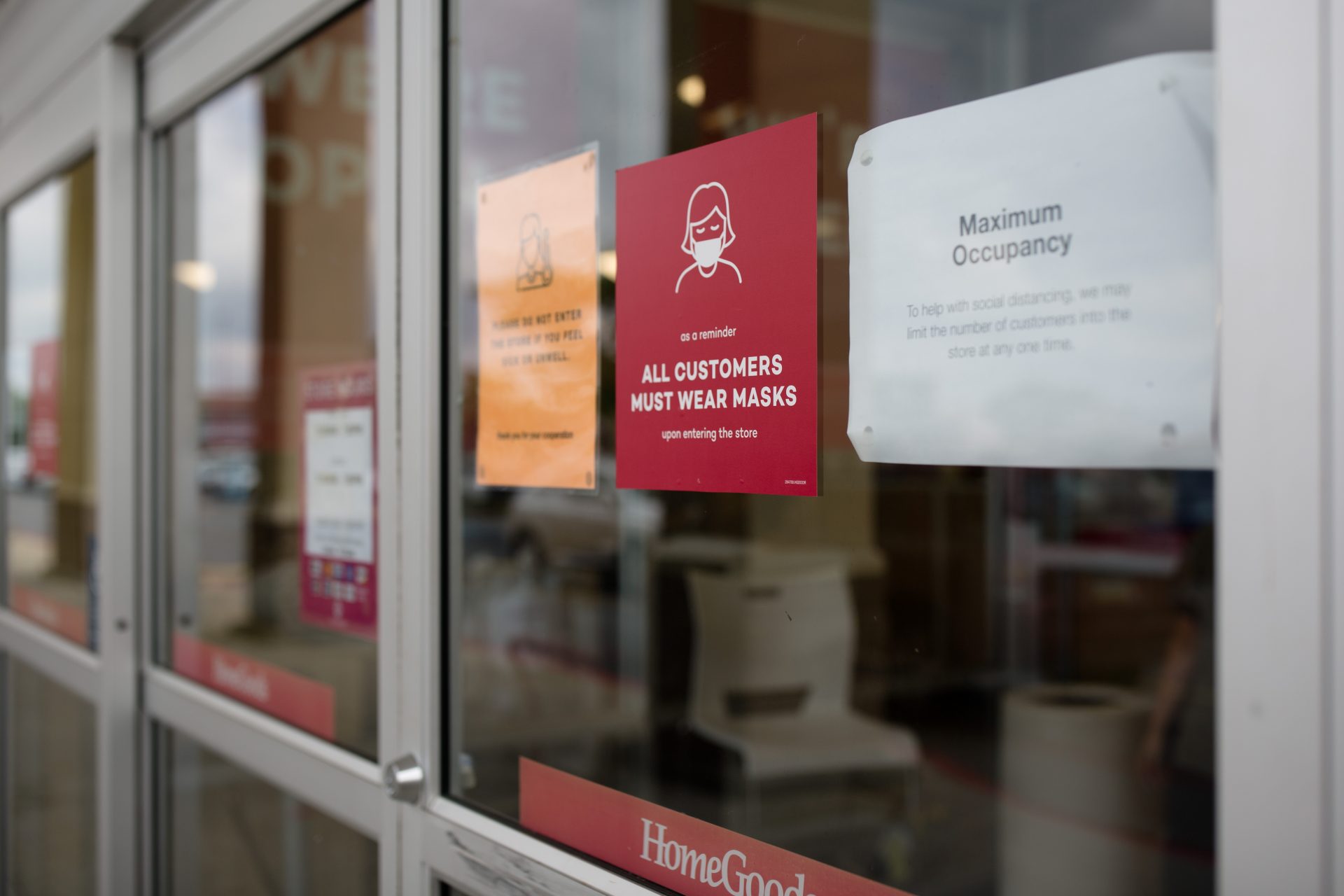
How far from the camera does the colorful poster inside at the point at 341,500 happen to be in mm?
1329

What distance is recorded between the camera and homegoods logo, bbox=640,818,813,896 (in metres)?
0.82

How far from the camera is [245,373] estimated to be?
2.67 meters

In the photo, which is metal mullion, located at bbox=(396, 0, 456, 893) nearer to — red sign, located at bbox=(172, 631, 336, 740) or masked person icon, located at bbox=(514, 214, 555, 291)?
masked person icon, located at bbox=(514, 214, 555, 291)

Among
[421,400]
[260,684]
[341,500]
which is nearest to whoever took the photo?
[421,400]

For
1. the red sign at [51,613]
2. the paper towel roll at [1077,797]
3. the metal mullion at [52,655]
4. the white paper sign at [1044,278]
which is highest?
the white paper sign at [1044,278]

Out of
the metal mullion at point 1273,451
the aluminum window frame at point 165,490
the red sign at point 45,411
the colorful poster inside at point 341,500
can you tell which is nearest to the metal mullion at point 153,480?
the aluminum window frame at point 165,490

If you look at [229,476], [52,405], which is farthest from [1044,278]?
[52,405]

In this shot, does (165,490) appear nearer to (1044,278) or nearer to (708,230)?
(708,230)

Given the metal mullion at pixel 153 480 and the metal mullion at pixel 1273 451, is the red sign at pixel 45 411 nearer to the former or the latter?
the metal mullion at pixel 153 480

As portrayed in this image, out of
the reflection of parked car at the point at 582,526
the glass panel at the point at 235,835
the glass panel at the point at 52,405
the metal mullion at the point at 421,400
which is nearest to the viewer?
the metal mullion at the point at 421,400

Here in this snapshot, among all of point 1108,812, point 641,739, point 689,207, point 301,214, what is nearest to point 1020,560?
point 641,739

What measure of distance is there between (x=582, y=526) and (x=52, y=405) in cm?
198

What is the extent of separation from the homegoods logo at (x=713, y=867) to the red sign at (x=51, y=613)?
1.69m

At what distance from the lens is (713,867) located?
86cm
